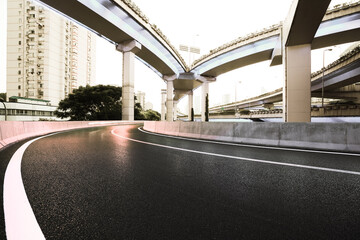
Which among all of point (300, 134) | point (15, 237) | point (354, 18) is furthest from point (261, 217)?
point (354, 18)

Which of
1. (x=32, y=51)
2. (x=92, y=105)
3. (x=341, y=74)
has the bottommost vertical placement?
(x=92, y=105)

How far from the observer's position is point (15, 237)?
1.72 m

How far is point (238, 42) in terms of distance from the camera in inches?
1139

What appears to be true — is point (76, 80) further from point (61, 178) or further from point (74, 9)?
point (61, 178)

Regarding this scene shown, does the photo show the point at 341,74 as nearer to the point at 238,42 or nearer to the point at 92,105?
the point at 238,42

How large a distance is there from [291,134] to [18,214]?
8499 millimetres

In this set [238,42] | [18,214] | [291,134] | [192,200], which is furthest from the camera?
[238,42]

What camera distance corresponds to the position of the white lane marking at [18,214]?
5.80 feet

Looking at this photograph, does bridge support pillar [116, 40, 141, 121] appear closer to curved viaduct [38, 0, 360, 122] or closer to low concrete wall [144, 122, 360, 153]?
curved viaduct [38, 0, 360, 122]

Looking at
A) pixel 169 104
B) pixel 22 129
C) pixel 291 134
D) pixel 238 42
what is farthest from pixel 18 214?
pixel 169 104

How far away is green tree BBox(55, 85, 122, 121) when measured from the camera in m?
43.9

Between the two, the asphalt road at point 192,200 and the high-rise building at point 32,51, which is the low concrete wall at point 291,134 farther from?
the high-rise building at point 32,51

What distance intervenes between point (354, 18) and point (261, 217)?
2310cm

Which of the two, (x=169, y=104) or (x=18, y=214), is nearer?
(x=18, y=214)
